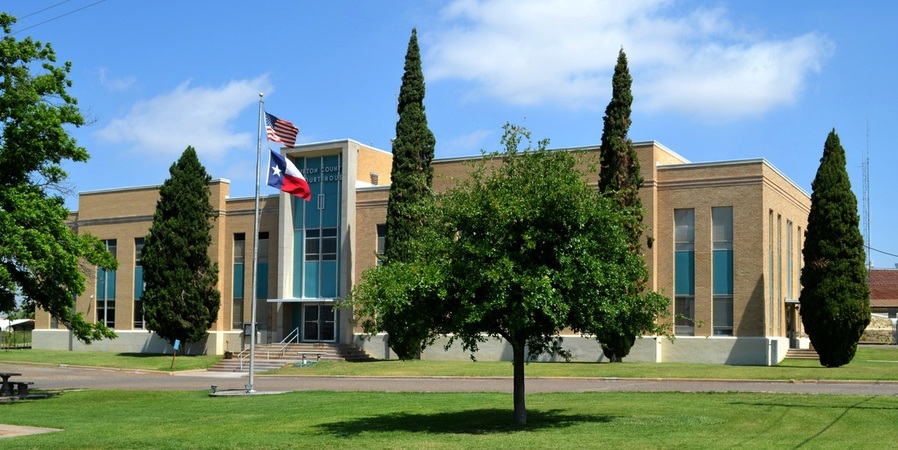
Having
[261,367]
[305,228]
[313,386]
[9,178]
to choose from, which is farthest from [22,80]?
[305,228]

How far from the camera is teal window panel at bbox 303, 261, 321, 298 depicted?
5306 cm

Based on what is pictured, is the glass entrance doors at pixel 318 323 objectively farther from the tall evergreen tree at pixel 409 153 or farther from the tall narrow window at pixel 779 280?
the tall narrow window at pixel 779 280

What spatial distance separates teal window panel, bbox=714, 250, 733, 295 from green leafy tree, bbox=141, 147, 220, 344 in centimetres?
2551

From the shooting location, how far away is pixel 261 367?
155 ft

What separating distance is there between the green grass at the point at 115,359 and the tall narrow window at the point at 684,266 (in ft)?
72.7

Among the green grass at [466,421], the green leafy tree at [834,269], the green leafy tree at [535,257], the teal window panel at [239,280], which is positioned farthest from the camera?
the teal window panel at [239,280]

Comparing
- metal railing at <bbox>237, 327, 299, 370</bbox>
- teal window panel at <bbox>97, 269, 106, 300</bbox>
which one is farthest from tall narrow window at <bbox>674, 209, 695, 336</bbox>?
teal window panel at <bbox>97, 269, 106, 300</bbox>

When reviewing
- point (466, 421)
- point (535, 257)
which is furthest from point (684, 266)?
point (535, 257)

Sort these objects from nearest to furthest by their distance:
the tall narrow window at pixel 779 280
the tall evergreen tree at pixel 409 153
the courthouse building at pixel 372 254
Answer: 1. the courthouse building at pixel 372 254
2. the tall evergreen tree at pixel 409 153
3. the tall narrow window at pixel 779 280

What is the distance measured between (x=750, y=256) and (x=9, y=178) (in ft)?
97.5

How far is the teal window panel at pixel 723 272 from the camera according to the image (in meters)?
44.8

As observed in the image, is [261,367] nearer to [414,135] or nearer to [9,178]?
[414,135]

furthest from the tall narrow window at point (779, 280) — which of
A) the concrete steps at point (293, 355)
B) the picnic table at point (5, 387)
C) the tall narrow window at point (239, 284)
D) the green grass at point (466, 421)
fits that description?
the picnic table at point (5, 387)

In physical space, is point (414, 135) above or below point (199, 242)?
above
